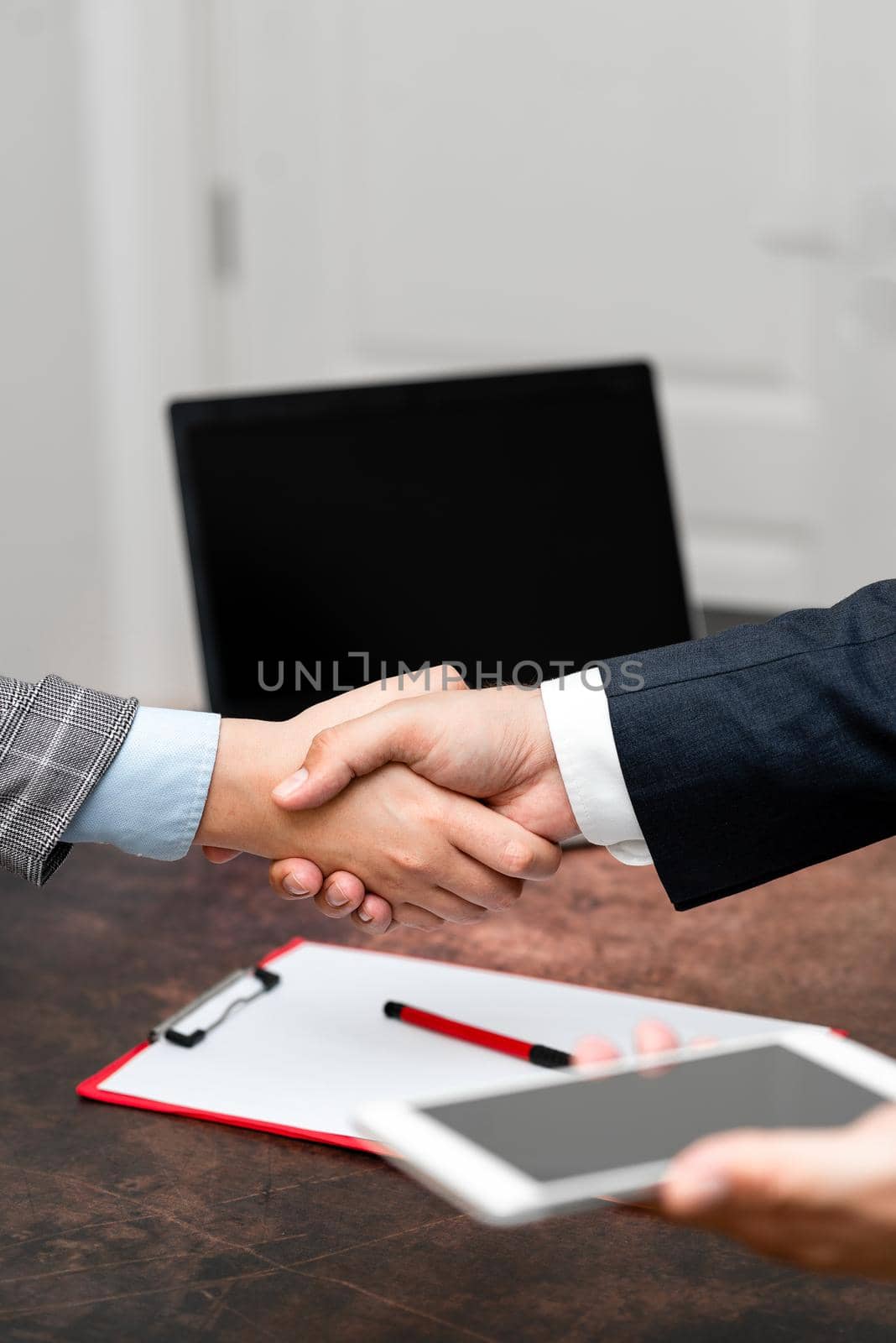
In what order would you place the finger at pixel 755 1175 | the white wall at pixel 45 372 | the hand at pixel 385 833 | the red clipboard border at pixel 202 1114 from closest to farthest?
the finger at pixel 755 1175, the red clipboard border at pixel 202 1114, the hand at pixel 385 833, the white wall at pixel 45 372

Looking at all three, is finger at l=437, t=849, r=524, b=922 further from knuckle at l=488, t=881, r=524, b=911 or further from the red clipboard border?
the red clipboard border

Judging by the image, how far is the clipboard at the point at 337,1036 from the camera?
2.61 feet

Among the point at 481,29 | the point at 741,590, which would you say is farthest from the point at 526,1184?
the point at 481,29

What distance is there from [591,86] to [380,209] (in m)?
0.41

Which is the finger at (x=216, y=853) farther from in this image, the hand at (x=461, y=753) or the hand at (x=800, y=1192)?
the hand at (x=800, y=1192)

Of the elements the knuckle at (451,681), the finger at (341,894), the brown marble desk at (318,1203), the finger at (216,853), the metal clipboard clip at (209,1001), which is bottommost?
the brown marble desk at (318,1203)

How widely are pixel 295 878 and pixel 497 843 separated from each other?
0.45 ft

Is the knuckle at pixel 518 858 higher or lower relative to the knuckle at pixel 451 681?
lower

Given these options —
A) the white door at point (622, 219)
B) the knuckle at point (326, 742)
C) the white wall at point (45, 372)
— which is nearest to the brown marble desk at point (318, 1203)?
the knuckle at point (326, 742)

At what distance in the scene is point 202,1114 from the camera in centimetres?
78

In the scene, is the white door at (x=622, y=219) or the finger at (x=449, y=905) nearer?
the finger at (x=449, y=905)

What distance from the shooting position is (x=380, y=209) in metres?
2.44

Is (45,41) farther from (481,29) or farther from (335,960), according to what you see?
(335,960)

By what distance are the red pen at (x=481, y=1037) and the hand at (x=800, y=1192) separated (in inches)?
13.2
